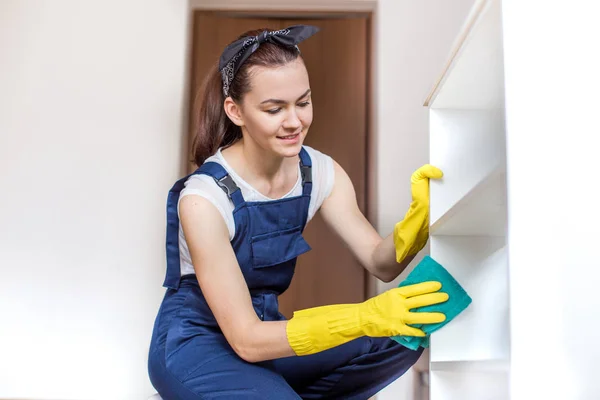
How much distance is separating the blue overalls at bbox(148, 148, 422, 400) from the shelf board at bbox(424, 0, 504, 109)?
0.44m

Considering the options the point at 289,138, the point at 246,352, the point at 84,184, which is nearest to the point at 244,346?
the point at 246,352

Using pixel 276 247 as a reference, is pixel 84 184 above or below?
above

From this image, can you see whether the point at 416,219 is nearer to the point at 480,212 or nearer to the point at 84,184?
the point at 480,212

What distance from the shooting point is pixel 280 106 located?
1.44m

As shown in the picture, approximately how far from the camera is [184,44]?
2.38 meters

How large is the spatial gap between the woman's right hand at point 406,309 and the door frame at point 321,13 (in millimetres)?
1186

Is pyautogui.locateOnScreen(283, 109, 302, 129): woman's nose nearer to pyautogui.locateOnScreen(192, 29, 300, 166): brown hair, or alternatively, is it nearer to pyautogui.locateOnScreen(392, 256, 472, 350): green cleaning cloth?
pyautogui.locateOnScreen(192, 29, 300, 166): brown hair

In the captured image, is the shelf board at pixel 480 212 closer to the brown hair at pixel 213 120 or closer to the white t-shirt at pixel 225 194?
the white t-shirt at pixel 225 194

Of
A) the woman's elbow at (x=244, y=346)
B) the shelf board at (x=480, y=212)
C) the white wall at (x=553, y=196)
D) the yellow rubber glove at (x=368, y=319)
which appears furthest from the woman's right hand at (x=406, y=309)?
the white wall at (x=553, y=196)

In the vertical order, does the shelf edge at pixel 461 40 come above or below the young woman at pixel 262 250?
above

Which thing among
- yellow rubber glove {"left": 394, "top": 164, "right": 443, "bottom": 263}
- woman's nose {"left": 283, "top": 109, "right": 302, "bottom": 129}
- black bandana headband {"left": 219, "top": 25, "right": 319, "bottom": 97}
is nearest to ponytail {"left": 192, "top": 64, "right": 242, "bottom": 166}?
black bandana headband {"left": 219, "top": 25, "right": 319, "bottom": 97}

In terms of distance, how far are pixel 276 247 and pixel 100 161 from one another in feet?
3.53

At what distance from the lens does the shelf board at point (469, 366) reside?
3.00 feet

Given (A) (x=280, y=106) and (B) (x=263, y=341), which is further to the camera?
(A) (x=280, y=106)
